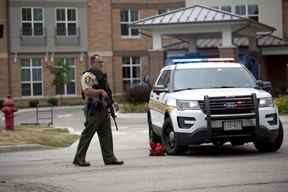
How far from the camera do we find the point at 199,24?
3741 centimetres

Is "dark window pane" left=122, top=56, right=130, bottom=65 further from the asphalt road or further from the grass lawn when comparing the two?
the asphalt road

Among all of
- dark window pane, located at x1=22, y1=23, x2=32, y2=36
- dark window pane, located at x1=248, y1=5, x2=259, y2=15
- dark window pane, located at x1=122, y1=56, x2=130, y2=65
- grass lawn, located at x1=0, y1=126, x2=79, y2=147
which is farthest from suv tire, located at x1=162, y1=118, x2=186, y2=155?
dark window pane, located at x1=122, y1=56, x2=130, y2=65

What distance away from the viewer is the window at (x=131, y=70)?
180 ft

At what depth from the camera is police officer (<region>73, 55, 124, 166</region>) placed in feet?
43.9

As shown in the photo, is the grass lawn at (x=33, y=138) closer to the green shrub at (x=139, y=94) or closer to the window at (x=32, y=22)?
the green shrub at (x=139, y=94)

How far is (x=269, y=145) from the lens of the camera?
15.3 metres

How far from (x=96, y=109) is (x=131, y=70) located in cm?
4153

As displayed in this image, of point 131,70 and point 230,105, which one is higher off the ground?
point 131,70

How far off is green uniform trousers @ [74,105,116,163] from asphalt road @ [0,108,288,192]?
0.30 m

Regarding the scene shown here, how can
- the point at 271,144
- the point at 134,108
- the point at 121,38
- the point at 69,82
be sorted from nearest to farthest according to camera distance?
the point at 271,144 < the point at 134,108 < the point at 69,82 < the point at 121,38

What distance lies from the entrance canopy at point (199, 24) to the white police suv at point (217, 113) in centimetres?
2111

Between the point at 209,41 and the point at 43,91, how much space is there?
1221 centimetres

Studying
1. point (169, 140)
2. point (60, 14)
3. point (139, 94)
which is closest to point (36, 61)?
point (60, 14)

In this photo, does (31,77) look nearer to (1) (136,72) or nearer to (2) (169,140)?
Result: (1) (136,72)
